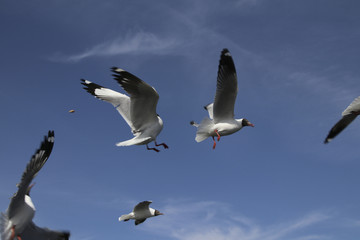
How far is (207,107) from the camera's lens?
11773mm

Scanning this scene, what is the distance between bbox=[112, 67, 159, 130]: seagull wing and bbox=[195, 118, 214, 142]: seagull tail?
1.19 metres

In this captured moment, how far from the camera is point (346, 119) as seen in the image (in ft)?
35.5

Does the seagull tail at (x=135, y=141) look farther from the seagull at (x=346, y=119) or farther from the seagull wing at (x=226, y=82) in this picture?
the seagull at (x=346, y=119)

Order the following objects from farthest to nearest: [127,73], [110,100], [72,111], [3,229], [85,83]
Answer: [85,83] < [110,100] < [72,111] < [127,73] < [3,229]

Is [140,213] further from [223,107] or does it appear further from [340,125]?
[340,125]

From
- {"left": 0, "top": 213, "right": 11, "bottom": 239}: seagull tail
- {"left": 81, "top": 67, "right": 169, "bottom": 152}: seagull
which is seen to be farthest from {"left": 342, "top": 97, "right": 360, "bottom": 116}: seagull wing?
{"left": 0, "top": 213, "right": 11, "bottom": 239}: seagull tail

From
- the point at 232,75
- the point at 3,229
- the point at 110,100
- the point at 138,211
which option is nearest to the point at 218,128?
the point at 232,75

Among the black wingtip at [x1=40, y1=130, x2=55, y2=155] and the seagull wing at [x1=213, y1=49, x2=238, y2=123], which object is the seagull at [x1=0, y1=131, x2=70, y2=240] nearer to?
the black wingtip at [x1=40, y1=130, x2=55, y2=155]

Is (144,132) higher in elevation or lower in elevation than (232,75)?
lower

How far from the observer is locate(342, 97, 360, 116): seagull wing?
32.6ft

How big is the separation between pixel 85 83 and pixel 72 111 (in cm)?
225

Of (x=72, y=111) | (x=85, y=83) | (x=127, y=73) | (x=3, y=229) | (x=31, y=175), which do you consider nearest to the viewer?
(x=31, y=175)

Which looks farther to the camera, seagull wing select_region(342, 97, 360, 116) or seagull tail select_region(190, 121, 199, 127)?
seagull tail select_region(190, 121, 199, 127)

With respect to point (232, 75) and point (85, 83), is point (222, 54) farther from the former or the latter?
point (85, 83)
